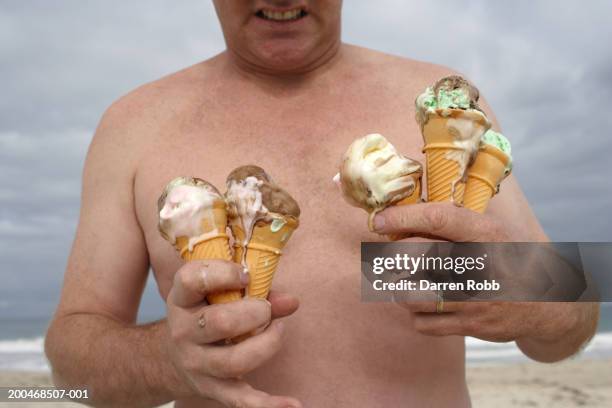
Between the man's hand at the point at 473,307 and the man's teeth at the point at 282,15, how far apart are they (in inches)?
40.1

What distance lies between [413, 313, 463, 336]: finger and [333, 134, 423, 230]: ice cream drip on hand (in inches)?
9.8

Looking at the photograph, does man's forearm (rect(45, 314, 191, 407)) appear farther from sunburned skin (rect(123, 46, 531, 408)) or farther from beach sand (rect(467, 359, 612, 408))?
beach sand (rect(467, 359, 612, 408))

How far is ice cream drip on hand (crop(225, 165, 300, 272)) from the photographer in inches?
48.7

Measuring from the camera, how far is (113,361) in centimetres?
171

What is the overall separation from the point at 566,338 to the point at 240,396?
2.98ft

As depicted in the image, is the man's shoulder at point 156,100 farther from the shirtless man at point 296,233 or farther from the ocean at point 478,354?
the ocean at point 478,354

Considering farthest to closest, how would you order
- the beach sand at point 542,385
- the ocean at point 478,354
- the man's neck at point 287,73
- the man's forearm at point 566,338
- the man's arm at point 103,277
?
the ocean at point 478,354 < the beach sand at point 542,385 < the man's neck at point 287,73 < the man's arm at point 103,277 < the man's forearm at point 566,338

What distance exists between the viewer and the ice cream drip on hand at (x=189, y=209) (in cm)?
123

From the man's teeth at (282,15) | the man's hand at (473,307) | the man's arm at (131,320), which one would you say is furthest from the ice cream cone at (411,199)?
the man's teeth at (282,15)

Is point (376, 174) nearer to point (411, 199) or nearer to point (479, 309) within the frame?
point (411, 199)

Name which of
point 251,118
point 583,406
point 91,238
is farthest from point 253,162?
point 583,406

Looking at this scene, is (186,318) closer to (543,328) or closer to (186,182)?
(186,182)

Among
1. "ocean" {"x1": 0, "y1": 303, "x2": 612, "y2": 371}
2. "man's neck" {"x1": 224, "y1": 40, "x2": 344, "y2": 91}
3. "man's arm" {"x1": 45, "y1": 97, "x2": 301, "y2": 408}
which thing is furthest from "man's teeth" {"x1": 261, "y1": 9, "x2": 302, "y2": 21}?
"ocean" {"x1": 0, "y1": 303, "x2": 612, "y2": 371}

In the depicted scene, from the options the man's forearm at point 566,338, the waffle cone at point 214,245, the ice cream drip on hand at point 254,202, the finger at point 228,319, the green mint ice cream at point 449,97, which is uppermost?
the green mint ice cream at point 449,97
